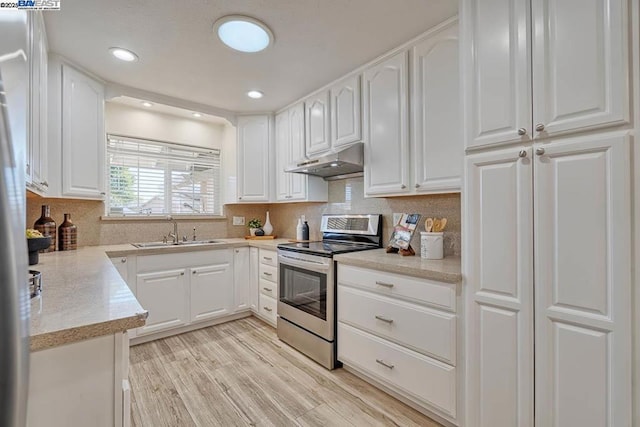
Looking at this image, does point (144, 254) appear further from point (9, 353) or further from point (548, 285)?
point (548, 285)

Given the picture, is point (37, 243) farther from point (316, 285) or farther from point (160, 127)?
point (160, 127)

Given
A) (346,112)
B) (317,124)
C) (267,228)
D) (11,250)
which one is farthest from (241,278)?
(11,250)

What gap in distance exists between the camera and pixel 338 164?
2445 mm

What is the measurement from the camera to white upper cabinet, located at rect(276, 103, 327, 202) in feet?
9.96

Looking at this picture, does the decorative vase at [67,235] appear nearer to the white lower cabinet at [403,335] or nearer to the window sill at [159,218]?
the window sill at [159,218]

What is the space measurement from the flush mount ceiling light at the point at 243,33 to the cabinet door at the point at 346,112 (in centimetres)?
78

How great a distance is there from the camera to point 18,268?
0.34 m

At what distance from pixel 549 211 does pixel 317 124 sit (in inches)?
82.0

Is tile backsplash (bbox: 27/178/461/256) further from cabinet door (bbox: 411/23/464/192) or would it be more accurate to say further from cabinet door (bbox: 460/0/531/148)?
cabinet door (bbox: 460/0/531/148)

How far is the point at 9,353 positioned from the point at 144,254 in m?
2.64

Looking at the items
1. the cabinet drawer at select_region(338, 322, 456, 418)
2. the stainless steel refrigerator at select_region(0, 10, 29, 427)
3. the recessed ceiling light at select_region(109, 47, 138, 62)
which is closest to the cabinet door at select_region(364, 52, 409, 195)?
the cabinet drawer at select_region(338, 322, 456, 418)

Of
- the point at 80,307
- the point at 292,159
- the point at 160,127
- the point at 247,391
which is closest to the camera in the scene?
Result: the point at 80,307

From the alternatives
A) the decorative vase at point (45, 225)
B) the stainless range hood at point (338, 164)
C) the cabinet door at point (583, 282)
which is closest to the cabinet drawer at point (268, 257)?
the stainless range hood at point (338, 164)

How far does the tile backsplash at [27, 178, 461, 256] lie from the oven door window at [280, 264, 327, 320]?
72 cm
